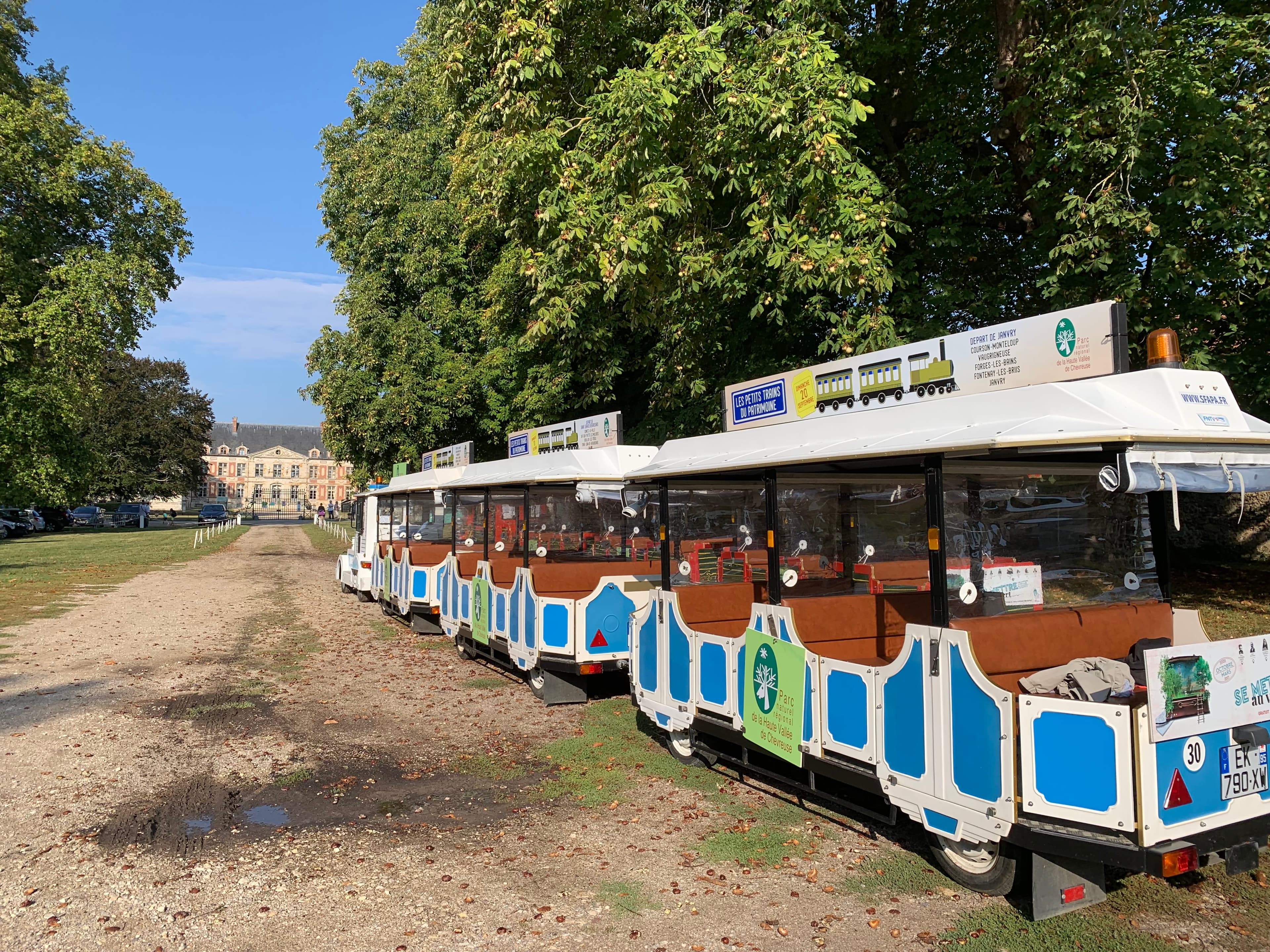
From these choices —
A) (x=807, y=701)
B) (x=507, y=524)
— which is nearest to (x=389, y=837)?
(x=807, y=701)

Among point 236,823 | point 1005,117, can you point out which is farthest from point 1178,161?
point 236,823

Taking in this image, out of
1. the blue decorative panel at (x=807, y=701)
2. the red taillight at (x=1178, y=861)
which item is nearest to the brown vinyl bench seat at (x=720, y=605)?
the blue decorative panel at (x=807, y=701)

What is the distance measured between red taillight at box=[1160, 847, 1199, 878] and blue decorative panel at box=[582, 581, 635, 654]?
5.53 meters

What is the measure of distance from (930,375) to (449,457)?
12.3m

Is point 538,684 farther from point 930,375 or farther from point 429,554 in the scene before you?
point 930,375

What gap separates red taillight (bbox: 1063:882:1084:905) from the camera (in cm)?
418

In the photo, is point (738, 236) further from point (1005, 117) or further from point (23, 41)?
point (23, 41)

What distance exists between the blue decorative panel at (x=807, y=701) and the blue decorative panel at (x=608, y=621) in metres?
3.46

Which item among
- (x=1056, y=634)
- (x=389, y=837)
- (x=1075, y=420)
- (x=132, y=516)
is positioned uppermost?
(x=1075, y=420)

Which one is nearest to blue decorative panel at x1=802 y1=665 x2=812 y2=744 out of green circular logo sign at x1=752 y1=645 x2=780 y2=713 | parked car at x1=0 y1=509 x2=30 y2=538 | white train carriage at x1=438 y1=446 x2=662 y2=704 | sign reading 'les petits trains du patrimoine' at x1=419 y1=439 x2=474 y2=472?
green circular logo sign at x1=752 y1=645 x2=780 y2=713

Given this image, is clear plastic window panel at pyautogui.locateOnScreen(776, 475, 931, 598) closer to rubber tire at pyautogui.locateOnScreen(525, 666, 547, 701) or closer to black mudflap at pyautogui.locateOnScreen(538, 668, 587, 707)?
black mudflap at pyautogui.locateOnScreen(538, 668, 587, 707)

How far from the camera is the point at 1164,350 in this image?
14.3 feet

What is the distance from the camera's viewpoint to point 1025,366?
473 centimetres

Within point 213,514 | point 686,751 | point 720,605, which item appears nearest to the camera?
point 686,751
